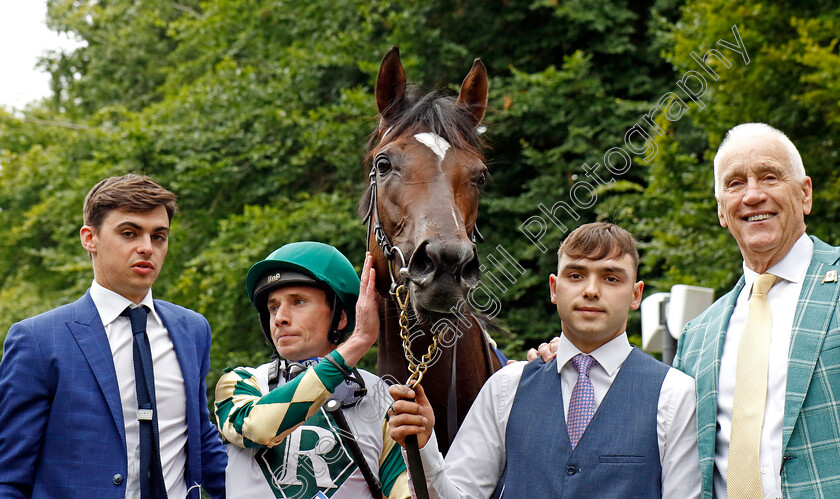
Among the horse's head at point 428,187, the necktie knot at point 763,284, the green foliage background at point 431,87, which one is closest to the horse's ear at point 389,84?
the horse's head at point 428,187

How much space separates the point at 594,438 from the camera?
243 centimetres

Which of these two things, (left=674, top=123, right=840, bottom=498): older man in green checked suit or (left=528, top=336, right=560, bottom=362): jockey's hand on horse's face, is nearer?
(left=674, top=123, right=840, bottom=498): older man in green checked suit

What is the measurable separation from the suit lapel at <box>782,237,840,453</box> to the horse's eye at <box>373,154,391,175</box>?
1.73m

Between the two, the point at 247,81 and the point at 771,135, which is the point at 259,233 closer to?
the point at 247,81

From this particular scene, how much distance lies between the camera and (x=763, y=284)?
2.74 meters

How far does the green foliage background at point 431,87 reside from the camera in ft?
28.1

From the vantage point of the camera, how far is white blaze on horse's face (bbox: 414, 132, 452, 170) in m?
3.34

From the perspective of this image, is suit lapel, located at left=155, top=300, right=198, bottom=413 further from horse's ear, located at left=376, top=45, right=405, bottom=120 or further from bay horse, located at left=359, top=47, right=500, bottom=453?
horse's ear, located at left=376, top=45, right=405, bottom=120

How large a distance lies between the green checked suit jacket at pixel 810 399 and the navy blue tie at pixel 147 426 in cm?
189

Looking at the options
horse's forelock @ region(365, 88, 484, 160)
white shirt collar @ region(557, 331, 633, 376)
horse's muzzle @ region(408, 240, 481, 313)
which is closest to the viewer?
white shirt collar @ region(557, 331, 633, 376)

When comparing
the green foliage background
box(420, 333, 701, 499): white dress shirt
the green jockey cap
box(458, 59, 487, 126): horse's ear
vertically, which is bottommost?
box(420, 333, 701, 499): white dress shirt

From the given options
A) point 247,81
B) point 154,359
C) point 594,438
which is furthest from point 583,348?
point 247,81

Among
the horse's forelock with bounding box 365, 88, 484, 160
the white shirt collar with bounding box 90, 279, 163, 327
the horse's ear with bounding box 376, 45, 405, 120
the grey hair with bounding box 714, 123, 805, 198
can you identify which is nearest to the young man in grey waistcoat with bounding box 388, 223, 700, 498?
the grey hair with bounding box 714, 123, 805, 198

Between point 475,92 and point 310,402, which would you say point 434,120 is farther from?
point 310,402
